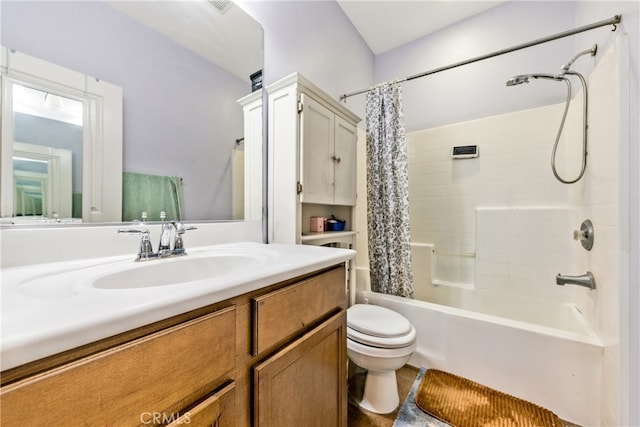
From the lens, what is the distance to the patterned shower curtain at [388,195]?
171 cm

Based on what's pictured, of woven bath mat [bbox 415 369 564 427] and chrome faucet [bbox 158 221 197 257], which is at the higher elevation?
chrome faucet [bbox 158 221 197 257]

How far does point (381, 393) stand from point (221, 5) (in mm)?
1925

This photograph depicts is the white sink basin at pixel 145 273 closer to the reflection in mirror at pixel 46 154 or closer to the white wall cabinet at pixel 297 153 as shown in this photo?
the reflection in mirror at pixel 46 154

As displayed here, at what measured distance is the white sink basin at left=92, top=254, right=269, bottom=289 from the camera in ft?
2.14

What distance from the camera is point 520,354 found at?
1.26 m

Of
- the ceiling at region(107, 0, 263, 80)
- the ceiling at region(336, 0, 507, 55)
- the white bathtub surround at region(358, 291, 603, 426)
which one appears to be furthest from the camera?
the ceiling at region(336, 0, 507, 55)

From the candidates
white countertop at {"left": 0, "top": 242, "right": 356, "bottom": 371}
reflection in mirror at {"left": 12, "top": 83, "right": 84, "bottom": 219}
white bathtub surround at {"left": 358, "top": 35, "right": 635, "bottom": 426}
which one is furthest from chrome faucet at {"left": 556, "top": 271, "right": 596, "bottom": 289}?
reflection in mirror at {"left": 12, "top": 83, "right": 84, "bottom": 219}

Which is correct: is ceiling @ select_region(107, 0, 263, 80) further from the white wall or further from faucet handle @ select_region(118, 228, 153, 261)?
faucet handle @ select_region(118, 228, 153, 261)

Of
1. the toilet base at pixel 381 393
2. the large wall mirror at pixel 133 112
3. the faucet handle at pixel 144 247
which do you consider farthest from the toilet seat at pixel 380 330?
the faucet handle at pixel 144 247

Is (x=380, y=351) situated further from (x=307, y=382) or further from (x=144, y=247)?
(x=144, y=247)

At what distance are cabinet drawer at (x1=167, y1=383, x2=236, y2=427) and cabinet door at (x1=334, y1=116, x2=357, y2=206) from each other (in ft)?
3.74

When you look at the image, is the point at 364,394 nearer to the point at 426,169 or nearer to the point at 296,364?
the point at 296,364

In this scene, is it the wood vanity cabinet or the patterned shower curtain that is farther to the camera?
the patterned shower curtain

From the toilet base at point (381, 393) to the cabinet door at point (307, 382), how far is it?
351 millimetres
